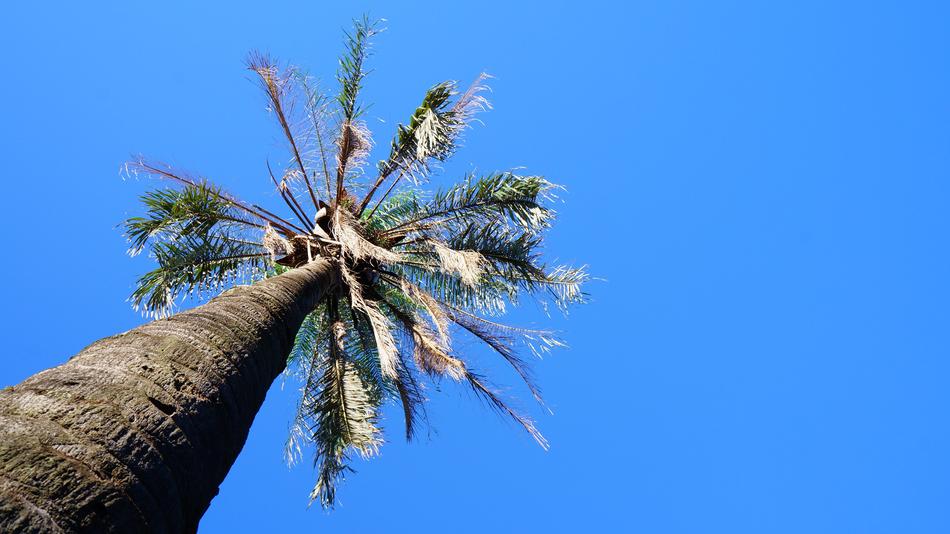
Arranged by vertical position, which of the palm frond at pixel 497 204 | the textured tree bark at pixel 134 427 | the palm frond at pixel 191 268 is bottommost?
the textured tree bark at pixel 134 427

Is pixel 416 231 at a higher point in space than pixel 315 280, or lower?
higher

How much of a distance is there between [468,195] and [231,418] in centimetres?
640

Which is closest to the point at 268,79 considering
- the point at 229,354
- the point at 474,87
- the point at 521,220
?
the point at 474,87

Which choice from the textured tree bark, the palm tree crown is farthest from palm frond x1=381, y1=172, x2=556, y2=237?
→ the textured tree bark

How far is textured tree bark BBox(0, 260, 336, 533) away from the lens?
80.5 inches

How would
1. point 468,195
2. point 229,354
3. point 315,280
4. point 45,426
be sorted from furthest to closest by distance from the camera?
point 468,195, point 315,280, point 229,354, point 45,426

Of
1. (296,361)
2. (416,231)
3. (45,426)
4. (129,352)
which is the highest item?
(416,231)

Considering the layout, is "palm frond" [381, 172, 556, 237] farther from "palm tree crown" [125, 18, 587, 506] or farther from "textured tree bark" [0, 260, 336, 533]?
"textured tree bark" [0, 260, 336, 533]

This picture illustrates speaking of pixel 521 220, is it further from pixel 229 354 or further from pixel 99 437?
pixel 99 437

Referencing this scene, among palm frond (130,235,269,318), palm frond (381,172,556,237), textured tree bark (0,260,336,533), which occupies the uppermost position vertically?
palm frond (381,172,556,237)

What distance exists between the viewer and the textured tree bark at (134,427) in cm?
204

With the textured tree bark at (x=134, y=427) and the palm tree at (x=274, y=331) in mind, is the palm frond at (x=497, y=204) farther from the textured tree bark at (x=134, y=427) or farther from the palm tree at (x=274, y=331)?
the textured tree bark at (x=134, y=427)

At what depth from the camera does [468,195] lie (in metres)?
9.28

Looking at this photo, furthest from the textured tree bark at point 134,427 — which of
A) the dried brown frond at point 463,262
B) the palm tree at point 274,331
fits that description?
the dried brown frond at point 463,262
